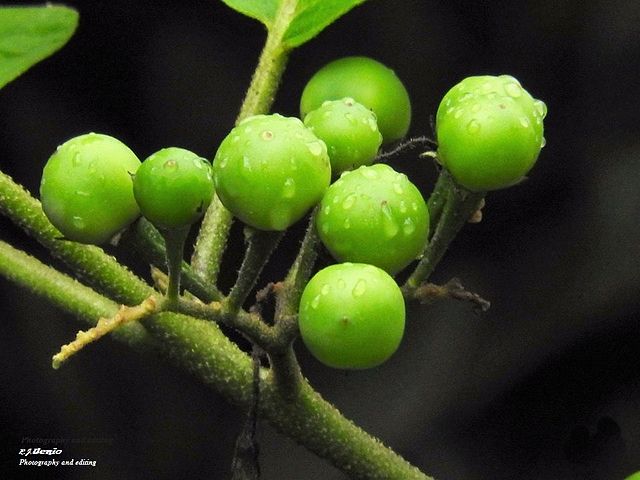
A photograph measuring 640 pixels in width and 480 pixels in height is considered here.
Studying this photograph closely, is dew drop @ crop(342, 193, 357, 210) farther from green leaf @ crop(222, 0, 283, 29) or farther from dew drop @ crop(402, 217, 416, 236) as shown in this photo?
green leaf @ crop(222, 0, 283, 29)

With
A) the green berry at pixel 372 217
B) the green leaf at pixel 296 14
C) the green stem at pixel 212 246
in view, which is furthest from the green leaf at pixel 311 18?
the green berry at pixel 372 217

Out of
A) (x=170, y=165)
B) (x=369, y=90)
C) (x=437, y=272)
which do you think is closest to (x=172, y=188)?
(x=170, y=165)

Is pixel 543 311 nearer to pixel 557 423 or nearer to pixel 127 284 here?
pixel 557 423

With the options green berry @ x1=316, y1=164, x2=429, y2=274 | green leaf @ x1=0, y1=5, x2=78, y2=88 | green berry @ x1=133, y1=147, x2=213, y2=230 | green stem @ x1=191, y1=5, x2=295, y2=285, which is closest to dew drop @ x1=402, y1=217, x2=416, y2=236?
green berry @ x1=316, y1=164, x2=429, y2=274

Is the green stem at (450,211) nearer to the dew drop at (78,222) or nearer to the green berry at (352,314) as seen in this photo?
the green berry at (352,314)

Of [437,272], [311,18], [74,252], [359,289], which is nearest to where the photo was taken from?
[359,289]

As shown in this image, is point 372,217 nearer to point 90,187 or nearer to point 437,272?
point 90,187
